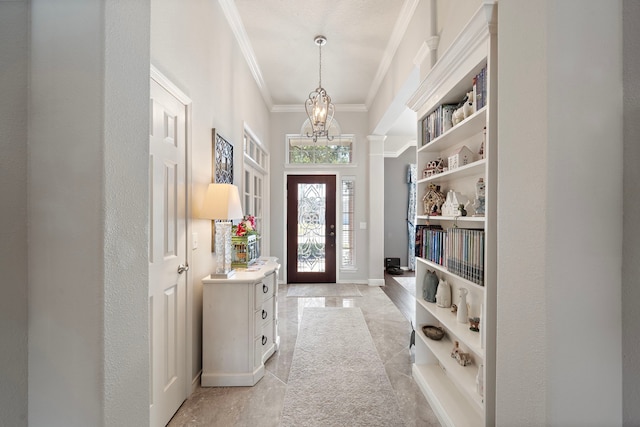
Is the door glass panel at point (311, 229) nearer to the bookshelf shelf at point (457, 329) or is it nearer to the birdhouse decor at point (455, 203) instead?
the bookshelf shelf at point (457, 329)

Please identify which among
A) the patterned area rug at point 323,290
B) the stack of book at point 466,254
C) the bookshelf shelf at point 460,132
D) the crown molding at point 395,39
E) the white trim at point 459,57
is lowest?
the patterned area rug at point 323,290

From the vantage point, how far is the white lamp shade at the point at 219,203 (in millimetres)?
2102

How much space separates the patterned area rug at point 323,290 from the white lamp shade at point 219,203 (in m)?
2.91

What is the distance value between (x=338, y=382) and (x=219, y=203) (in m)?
1.69

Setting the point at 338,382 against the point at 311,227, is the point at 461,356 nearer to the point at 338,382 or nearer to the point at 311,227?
the point at 338,382

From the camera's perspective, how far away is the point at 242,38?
321 centimetres

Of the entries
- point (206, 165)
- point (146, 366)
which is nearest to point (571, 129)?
point (146, 366)

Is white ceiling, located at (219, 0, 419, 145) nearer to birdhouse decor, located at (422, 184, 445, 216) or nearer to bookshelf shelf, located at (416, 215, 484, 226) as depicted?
birdhouse decor, located at (422, 184, 445, 216)

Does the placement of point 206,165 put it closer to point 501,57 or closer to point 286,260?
point 501,57

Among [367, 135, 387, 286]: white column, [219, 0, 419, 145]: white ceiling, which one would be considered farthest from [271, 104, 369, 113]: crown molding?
[367, 135, 387, 286]: white column

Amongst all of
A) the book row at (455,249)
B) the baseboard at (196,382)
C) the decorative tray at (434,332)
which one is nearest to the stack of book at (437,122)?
the book row at (455,249)

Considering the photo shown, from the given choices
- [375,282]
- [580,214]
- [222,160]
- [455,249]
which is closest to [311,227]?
[375,282]

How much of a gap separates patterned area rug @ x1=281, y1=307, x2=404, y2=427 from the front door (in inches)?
85.5

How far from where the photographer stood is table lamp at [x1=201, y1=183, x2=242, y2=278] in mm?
2111
